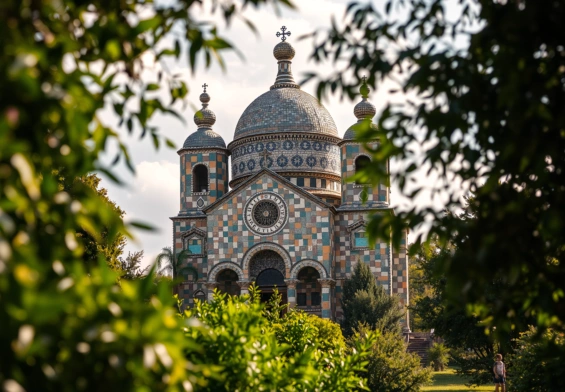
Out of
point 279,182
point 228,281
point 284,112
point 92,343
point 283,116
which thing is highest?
point 284,112

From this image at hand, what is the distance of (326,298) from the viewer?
3812 centimetres

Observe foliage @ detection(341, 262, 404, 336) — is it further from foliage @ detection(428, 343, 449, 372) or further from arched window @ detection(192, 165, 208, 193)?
arched window @ detection(192, 165, 208, 193)

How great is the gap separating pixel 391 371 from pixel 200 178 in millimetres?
23264

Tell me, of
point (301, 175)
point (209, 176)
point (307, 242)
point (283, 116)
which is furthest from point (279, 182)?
point (283, 116)

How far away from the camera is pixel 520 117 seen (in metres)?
4.37

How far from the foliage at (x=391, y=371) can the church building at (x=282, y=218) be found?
14270 mm

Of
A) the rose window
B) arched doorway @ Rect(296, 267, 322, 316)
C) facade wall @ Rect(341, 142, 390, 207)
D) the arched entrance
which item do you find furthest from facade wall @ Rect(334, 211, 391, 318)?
the rose window

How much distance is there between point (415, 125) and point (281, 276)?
115 feet

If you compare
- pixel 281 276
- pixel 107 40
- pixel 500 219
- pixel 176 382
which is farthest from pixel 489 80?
pixel 281 276

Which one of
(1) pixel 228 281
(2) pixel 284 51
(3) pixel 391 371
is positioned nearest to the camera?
(3) pixel 391 371

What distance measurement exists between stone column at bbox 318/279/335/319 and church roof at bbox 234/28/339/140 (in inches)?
356

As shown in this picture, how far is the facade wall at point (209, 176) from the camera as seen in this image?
43.1 m

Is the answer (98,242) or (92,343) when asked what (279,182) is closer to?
(98,242)

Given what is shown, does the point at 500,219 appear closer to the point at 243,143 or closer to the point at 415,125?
the point at 415,125
